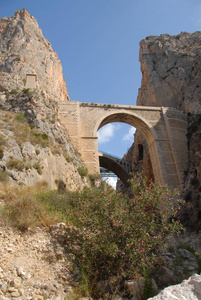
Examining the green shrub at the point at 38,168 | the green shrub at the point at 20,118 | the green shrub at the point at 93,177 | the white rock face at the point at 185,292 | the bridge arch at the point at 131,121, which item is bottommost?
the white rock face at the point at 185,292

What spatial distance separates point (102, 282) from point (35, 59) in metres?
24.6

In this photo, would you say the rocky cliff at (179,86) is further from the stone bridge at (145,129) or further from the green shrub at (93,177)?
the green shrub at (93,177)

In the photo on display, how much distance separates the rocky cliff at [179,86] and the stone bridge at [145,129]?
0.91 m

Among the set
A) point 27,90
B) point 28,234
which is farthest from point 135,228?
point 27,90

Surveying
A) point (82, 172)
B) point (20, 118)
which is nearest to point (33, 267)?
point (20, 118)

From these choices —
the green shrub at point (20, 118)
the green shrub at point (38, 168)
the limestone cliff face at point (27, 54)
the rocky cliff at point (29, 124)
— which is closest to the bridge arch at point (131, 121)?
the rocky cliff at point (29, 124)

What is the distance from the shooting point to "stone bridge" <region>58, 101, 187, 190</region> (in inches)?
643

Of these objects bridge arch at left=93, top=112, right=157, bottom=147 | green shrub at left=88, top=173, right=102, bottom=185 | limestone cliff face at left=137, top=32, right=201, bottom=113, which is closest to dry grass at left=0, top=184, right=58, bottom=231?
green shrub at left=88, top=173, right=102, bottom=185

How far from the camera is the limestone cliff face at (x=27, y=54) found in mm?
21044

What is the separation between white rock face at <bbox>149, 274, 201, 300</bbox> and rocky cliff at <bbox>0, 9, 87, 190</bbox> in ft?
16.9

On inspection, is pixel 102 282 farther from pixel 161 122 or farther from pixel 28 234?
pixel 161 122

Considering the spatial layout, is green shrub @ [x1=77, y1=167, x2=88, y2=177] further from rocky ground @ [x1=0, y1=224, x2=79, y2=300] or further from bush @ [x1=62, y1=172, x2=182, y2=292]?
rocky ground @ [x1=0, y1=224, x2=79, y2=300]

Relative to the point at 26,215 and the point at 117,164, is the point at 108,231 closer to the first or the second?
the point at 26,215

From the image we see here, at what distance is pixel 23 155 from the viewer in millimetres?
8562
